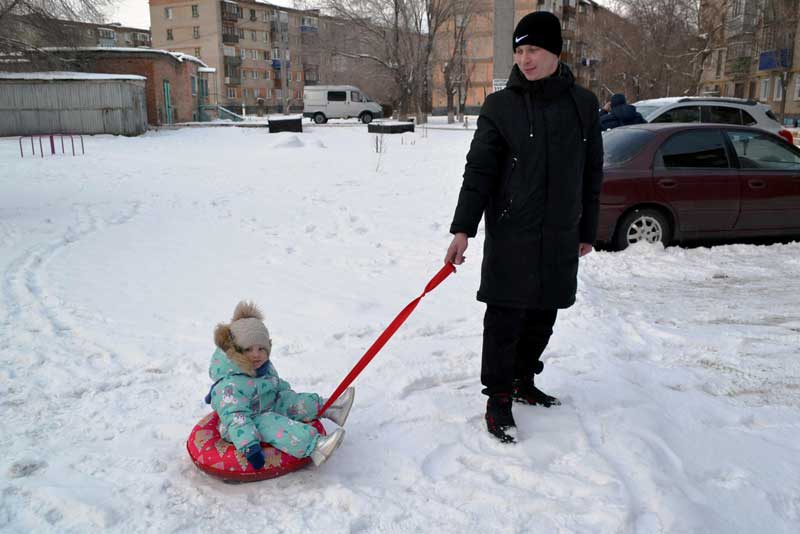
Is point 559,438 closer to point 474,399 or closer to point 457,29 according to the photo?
point 474,399

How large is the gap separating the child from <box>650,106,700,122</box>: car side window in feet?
37.5

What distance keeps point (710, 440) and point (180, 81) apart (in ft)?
125

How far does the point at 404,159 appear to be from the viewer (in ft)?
60.6

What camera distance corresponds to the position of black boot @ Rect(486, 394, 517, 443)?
3195 mm

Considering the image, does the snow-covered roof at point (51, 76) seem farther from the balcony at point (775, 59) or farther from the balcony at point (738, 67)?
the balcony at point (738, 67)

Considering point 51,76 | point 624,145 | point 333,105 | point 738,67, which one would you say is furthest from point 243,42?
point 624,145

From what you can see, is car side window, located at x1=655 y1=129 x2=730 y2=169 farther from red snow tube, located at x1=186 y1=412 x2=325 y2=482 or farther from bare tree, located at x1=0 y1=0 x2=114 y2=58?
bare tree, located at x1=0 y1=0 x2=114 y2=58

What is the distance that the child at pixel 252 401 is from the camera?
278 centimetres

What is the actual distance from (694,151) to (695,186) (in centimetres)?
48

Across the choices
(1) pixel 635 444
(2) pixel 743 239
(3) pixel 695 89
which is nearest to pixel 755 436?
(1) pixel 635 444

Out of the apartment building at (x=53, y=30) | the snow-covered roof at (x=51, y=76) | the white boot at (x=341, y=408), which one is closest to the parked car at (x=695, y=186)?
the white boot at (x=341, y=408)

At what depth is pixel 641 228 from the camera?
7.30 metres

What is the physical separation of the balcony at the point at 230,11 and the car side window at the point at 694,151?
76.7m

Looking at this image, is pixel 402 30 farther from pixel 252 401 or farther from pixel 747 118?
pixel 252 401
